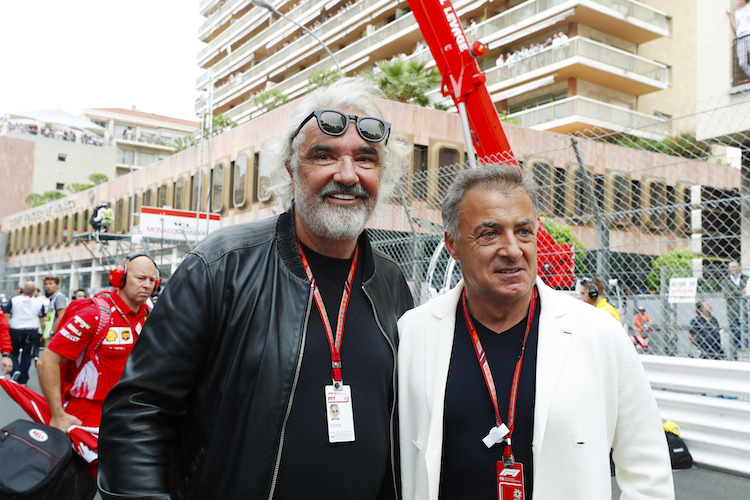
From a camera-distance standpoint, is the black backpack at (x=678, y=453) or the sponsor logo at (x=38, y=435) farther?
the black backpack at (x=678, y=453)

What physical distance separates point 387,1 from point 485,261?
41.2m

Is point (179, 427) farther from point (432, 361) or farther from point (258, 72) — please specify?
point (258, 72)

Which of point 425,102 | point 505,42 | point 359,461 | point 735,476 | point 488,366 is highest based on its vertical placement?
point 505,42

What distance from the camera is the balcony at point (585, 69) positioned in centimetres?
3056

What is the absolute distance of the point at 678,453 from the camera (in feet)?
18.4

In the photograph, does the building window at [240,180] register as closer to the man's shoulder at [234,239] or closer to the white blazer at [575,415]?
the man's shoulder at [234,239]

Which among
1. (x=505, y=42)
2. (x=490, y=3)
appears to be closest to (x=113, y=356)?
(x=505, y=42)

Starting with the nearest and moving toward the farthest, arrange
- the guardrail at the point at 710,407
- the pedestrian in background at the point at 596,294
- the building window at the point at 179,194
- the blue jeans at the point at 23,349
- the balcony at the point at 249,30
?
the guardrail at the point at 710,407 < the pedestrian in background at the point at 596,294 < the blue jeans at the point at 23,349 < the building window at the point at 179,194 < the balcony at the point at 249,30

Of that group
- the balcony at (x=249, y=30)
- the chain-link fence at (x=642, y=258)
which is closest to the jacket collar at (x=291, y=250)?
the chain-link fence at (x=642, y=258)

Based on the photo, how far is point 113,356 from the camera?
13.3 feet

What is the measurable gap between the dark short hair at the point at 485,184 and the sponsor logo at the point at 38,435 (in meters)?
2.43

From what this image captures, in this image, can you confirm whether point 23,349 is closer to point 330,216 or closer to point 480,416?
point 330,216

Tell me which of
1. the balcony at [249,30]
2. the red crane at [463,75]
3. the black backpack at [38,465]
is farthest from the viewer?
the balcony at [249,30]

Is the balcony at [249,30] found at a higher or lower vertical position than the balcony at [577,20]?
higher
